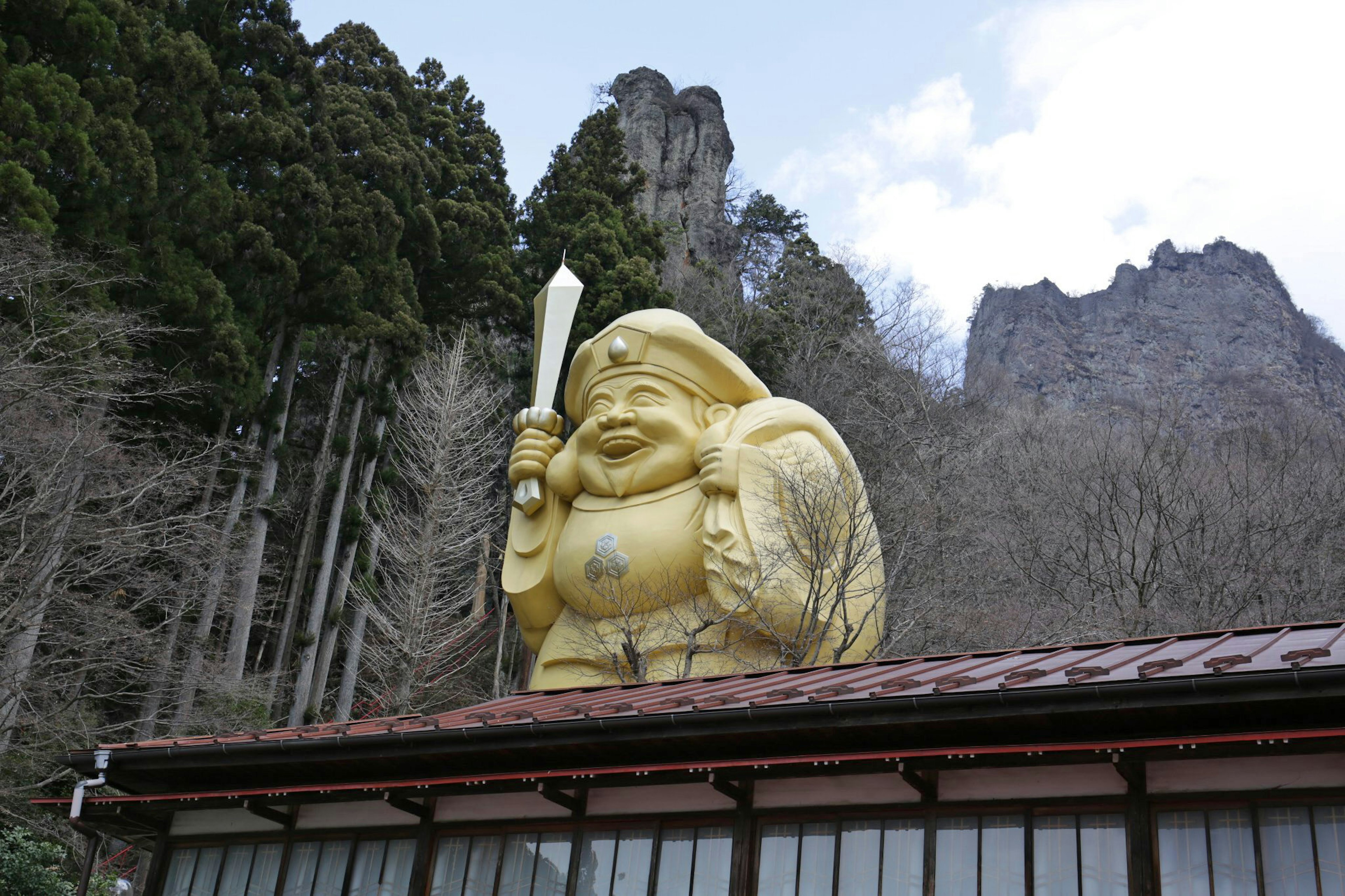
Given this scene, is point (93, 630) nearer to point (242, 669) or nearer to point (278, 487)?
point (242, 669)

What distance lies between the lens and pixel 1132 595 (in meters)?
18.1

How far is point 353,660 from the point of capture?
60.5ft

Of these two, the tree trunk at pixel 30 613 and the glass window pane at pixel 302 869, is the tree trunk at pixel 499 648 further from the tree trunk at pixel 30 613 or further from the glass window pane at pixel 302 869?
the glass window pane at pixel 302 869

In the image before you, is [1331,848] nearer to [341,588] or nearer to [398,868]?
[398,868]

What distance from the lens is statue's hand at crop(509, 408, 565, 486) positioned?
13000mm

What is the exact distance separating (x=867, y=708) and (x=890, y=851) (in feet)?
2.32

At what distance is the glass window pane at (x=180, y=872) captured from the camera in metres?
7.26

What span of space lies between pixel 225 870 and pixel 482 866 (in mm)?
1745

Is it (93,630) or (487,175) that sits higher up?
(487,175)

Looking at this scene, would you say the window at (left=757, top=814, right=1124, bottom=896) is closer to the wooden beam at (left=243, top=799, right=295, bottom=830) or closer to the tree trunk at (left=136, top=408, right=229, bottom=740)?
the wooden beam at (left=243, top=799, right=295, bottom=830)

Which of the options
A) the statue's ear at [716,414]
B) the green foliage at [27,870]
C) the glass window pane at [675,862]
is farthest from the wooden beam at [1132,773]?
the green foliage at [27,870]

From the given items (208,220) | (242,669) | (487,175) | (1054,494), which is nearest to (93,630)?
(242,669)

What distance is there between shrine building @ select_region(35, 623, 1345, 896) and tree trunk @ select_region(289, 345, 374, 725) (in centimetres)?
1007

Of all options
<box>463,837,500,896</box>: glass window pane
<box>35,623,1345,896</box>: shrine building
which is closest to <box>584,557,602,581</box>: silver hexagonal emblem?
<box>35,623,1345,896</box>: shrine building
